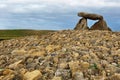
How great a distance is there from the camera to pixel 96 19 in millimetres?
49094

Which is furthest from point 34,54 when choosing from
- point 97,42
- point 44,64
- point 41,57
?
point 97,42

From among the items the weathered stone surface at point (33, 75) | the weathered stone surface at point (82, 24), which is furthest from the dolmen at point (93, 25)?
the weathered stone surface at point (33, 75)

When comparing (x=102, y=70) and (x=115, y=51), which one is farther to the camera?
(x=115, y=51)

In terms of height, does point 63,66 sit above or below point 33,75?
above

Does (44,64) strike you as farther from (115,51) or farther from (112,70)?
(115,51)

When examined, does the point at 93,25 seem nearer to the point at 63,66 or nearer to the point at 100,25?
the point at 100,25

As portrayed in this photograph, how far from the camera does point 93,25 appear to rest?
46438mm

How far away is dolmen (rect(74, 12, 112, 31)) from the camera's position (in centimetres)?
4574

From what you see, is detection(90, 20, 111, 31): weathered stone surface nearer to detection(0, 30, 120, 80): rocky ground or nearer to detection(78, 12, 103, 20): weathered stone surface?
detection(78, 12, 103, 20): weathered stone surface

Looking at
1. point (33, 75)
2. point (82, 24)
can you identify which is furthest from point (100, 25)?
point (33, 75)

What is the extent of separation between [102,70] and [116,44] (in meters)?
7.09

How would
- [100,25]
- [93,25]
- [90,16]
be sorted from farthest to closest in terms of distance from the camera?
[90,16]
[93,25]
[100,25]

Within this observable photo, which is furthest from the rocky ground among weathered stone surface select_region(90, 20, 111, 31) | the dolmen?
the dolmen

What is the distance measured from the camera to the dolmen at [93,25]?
1801 inches
